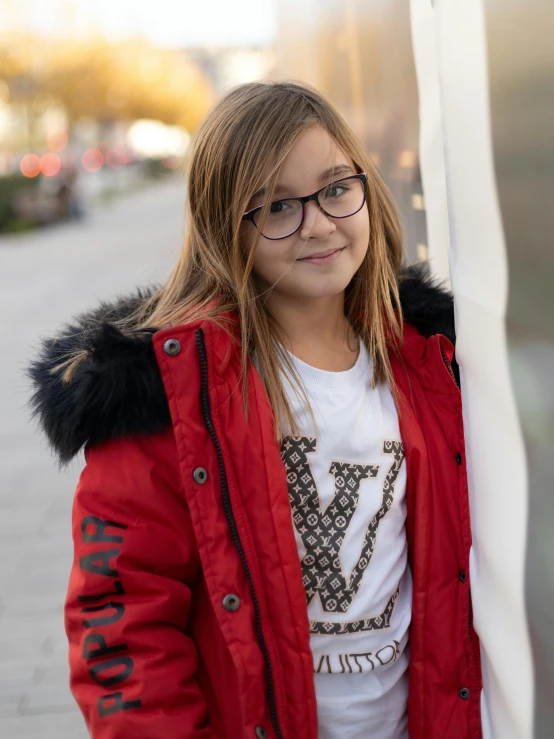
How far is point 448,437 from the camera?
1572 millimetres

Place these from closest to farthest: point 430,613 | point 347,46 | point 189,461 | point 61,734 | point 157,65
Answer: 1. point 189,461
2. point 430,613
3. point 61,734
4. point 347,46
5. point 157,65

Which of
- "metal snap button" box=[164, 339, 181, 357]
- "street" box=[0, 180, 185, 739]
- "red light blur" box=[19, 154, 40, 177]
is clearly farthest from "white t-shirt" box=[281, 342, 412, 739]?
"red light blur" box=[19, 154, 40, 177]

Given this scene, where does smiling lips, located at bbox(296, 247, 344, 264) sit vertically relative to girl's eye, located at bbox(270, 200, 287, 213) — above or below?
below

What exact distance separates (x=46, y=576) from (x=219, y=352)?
94.1 inches

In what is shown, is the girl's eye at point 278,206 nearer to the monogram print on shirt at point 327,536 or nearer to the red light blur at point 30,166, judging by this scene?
the monogram print on shirt at point 327,536

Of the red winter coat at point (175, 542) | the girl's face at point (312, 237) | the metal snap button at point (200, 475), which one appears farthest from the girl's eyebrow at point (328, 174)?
the metal snap button at point (200, 475)

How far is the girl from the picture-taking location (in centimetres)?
139

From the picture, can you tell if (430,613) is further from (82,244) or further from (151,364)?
(82,244)

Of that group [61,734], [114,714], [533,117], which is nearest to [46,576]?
[61,734]

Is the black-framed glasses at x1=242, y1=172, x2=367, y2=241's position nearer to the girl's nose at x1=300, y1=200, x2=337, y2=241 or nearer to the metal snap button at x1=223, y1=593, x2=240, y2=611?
the girl's nose at x1=300, y1=200, x2=337, y2=241

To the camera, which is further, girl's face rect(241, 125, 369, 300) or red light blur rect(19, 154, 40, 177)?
red light blur rect(19, 154, 40, 177)

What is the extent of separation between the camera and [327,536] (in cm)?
149

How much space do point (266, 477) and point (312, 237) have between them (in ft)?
1.29

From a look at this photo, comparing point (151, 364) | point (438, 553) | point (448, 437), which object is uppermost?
point (151, 364)
